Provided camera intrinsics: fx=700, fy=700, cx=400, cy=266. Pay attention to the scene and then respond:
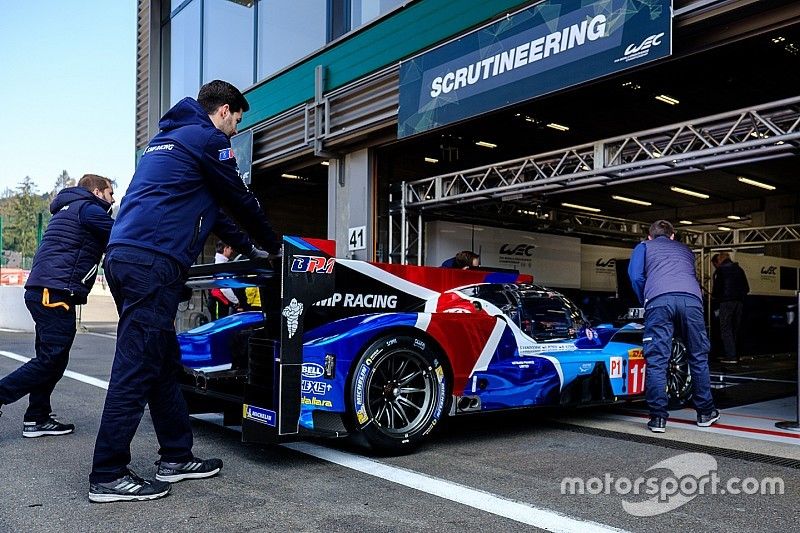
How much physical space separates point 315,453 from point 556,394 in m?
1.88

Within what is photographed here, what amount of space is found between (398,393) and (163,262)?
1732mm

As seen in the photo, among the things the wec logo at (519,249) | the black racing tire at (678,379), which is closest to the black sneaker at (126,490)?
the black racing tire at (678,379)

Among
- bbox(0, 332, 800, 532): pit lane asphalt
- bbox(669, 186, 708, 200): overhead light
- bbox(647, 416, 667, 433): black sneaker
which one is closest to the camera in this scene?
bbox(0, 332, 800, 532): pit lane asphalt

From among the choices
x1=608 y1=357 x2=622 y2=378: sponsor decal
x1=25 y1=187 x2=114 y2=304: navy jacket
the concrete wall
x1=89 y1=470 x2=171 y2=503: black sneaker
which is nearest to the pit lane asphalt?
x1=89 y1=470 x2=171 y2=503: black sneaker

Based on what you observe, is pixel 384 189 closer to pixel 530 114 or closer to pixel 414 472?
pixel 530 114

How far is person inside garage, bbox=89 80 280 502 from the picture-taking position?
3252 millimetres

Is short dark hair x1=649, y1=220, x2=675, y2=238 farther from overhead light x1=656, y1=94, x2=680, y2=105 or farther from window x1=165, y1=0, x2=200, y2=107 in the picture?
window x1=165, y1=0, x2=200, y2=107

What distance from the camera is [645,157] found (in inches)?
331

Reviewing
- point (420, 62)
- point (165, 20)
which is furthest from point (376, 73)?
point (165, 20)

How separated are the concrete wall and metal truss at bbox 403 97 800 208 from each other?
542 inches

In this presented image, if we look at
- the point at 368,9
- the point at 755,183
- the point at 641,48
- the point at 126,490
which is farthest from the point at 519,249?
the point at 755,183

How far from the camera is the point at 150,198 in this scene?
340 cm

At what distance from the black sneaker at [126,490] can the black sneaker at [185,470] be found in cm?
24

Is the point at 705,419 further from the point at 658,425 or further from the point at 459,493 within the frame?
the point at 459,493
